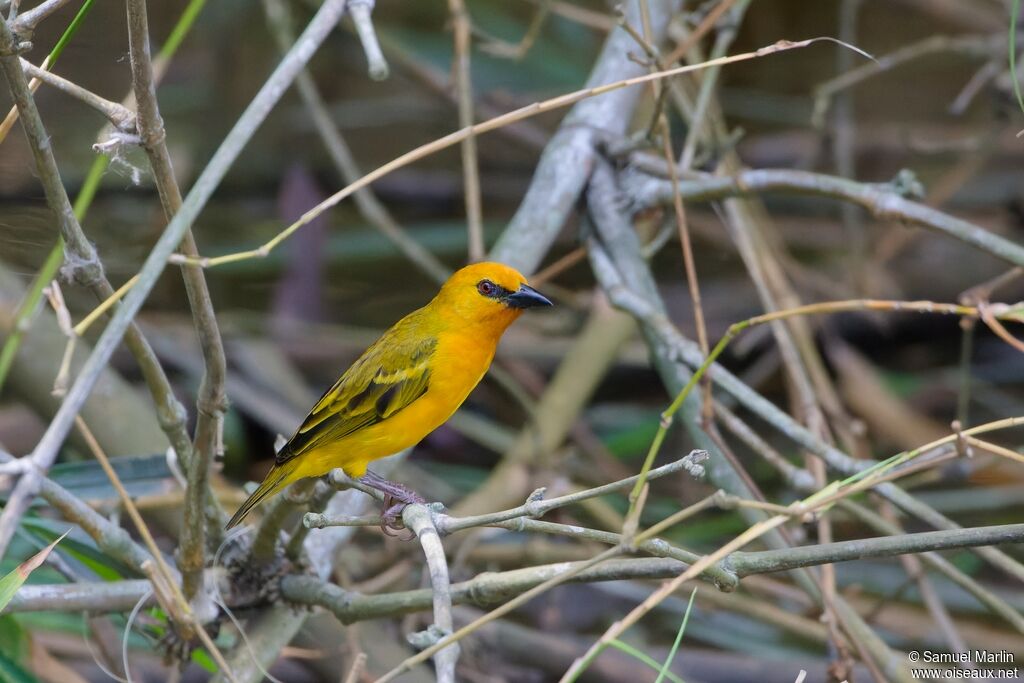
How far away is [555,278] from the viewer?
18.8 ft

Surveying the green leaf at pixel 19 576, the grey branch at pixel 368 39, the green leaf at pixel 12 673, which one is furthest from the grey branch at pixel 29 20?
the green leaf at pixel 12 673

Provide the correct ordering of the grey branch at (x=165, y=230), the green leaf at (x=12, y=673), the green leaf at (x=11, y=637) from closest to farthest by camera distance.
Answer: the grey branch at (x=165, y=230) < the green leaf at (x=12, y=673) < the green leaf at (x=11, y=637)

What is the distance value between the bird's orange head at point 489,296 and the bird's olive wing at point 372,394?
0.12m

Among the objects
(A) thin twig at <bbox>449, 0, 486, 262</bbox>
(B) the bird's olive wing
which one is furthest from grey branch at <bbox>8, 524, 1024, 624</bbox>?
(A) thin twig at <bbox>449, 0, 486, 262</bbox>

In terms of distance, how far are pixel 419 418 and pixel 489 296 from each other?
38 cm

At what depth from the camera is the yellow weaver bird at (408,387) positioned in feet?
9.21

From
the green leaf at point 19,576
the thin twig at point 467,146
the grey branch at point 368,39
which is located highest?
the thin twig at point 467,146

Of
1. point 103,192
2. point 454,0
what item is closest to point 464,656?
point 454,0

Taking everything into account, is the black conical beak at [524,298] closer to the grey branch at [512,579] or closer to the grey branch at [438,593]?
the grey branch at [512,579]

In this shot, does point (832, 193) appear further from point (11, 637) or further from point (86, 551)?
point (11, 637)

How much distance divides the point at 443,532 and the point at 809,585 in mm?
1221

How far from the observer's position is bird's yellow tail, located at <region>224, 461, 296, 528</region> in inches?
101

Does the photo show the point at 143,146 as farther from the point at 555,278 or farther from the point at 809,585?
the point at 555,278

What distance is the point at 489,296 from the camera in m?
2.94
